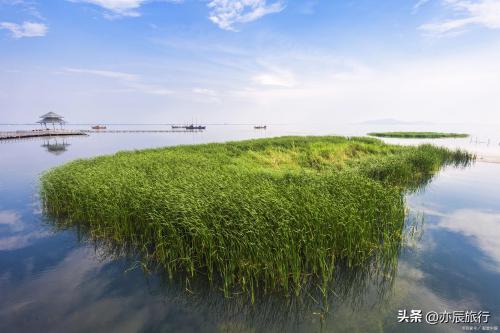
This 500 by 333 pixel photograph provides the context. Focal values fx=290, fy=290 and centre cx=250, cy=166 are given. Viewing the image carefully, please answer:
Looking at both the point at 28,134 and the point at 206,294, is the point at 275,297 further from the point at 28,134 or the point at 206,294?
the point at 28,134

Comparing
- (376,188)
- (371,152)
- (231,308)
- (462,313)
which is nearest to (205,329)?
(231,308)

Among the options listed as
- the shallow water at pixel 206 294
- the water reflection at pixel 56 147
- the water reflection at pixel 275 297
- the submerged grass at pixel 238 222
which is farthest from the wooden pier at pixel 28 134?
the water reflection at pixel 275 297

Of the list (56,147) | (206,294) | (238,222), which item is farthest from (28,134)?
(206,294)

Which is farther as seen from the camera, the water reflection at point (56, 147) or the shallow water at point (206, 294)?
the water reflection at point (56, 147)

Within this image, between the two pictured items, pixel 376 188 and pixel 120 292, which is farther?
pixel 376 188

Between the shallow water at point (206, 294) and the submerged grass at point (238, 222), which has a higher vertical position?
the submerged grass at point (238, 222)

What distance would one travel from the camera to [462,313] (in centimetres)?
722

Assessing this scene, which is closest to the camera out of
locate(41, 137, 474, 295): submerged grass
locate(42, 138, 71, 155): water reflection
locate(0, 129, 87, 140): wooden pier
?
locate(41, 137, 474, 295): submerged grass

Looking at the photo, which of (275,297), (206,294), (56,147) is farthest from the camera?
(56,147)

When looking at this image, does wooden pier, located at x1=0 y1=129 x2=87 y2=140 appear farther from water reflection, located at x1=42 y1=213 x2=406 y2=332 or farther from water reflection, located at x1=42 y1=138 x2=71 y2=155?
water reflection, located at x1=42 y1=213 x2=406 y2=332

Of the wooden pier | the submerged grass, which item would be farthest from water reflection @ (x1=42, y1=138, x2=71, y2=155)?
the submerged grass

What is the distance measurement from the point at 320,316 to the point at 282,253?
1.70 m

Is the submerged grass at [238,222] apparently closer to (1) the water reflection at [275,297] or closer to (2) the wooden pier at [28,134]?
(1) the water reflection at [275,297]

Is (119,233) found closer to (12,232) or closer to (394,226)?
(12,232)
